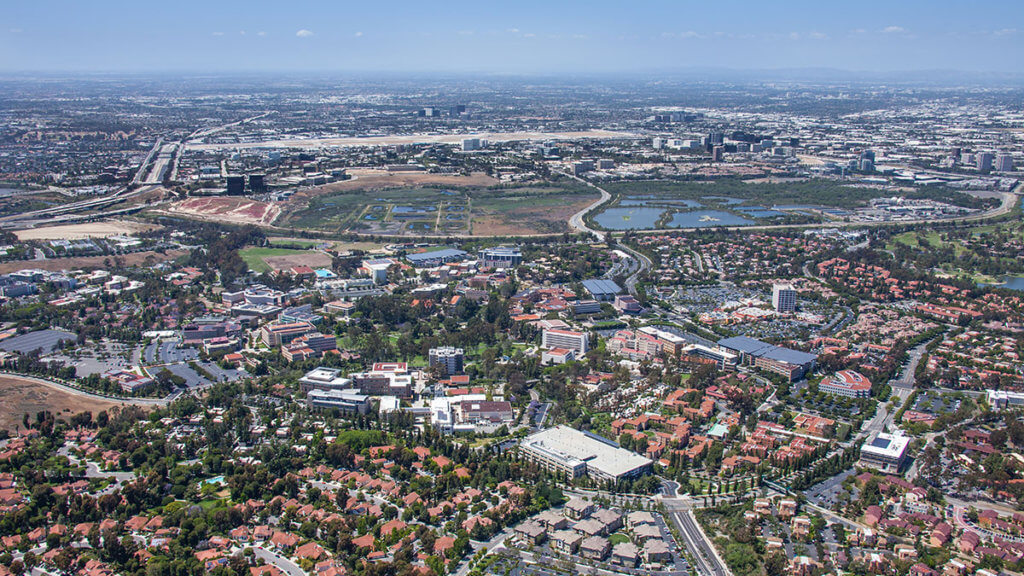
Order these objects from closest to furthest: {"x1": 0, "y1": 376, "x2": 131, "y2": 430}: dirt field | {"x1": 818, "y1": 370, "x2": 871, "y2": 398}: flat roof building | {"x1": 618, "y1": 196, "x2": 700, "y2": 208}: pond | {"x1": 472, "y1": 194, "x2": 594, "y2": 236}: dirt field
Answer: {"x1": 0, "y1": 376, "x2": 131, "y2": 430}: dirt field → {"x1": 818, "y1": 370, "x2": 871, "y2": 398}: flat roof building → {"x1": 472, "y1": 194, "x2": 594, "y2": 236}: dirt field → {"x1": 618, "y1": 196, "x2": 700, "y2": 208}: pond

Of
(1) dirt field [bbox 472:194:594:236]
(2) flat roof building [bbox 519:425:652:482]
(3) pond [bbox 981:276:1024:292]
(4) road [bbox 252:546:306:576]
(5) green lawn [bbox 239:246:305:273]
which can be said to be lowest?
(4) road [bbox 252:546:306:576]

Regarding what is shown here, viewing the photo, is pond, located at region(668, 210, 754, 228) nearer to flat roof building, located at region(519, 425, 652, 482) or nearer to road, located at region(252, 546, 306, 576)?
flat roof building, located at region(519, 425, 652, 482)

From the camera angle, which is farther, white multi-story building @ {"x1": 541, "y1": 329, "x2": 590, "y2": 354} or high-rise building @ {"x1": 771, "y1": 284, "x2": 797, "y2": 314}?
high-rise building @ {"x1": 771, "y1": 284, "x2": 797, "y2": 314}

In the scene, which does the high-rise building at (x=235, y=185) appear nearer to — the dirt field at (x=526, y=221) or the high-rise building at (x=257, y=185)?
the high-rise building at (x=257, y=185)

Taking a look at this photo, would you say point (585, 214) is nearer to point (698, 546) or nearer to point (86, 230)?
point (86, 230)

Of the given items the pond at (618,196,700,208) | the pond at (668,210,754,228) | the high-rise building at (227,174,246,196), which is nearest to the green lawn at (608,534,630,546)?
the pond at (668,210,754,228)

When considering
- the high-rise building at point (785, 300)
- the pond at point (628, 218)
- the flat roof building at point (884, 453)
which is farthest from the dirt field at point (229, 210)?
the flat roof building at point (884, 453)
